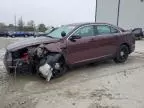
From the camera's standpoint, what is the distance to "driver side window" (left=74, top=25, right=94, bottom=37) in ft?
29.1

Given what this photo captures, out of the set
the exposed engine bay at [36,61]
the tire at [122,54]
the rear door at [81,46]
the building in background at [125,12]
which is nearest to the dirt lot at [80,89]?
the exposed engine bay at [36,61]

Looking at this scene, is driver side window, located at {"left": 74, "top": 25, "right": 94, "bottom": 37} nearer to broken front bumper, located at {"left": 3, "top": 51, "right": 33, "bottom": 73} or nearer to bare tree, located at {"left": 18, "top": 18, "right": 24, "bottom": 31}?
broken front bumper, located at {"left": 3, "top": 51, "right": 33, "bottom": 73}

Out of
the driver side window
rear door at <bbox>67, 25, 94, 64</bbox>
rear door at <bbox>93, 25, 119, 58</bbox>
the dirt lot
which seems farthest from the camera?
rear door at <bbox>93, 25, 119, 58</bbox>

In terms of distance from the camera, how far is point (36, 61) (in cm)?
791

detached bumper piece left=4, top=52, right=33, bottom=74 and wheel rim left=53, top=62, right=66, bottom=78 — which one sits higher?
detached bumper piece left=4, top=52, right=33, bottom=74

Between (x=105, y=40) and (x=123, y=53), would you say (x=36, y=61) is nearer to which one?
(x=105, y=40)

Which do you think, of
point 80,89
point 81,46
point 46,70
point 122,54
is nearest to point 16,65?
point 46,70

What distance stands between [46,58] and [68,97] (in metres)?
1.76

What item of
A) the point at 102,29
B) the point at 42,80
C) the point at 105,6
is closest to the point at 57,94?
the point at 42,80

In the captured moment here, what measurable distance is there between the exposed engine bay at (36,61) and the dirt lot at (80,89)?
11.7 inches

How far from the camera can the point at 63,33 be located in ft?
28.1

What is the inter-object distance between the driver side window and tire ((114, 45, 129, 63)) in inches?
58.7

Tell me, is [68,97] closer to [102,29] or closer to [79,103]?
[79,103]

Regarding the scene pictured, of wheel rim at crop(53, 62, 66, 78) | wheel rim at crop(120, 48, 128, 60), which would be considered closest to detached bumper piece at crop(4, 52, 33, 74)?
wheel rim at crop(53, 62, 66, 78)
